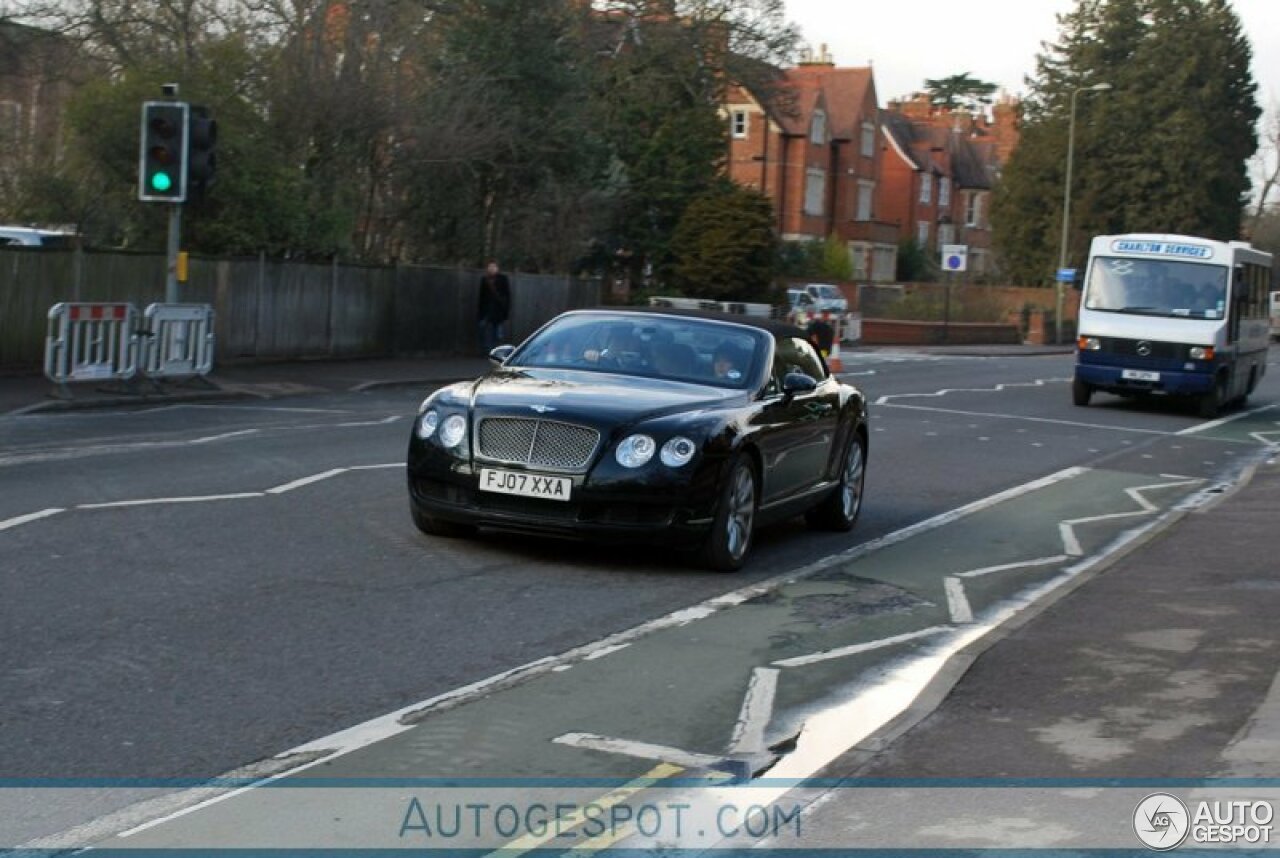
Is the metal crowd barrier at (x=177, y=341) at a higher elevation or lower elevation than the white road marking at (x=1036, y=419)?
higher

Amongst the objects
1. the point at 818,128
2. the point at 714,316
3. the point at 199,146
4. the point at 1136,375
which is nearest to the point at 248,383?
the point at 199,146

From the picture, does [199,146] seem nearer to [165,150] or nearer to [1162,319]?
[165,150]

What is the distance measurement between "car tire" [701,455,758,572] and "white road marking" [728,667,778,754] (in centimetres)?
230

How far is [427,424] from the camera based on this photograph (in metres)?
10.5

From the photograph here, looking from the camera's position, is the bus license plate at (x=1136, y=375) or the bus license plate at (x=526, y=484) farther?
the bus license plate at (x=1136, y=375)

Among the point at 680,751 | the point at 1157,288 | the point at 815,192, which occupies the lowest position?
the point at 680,751

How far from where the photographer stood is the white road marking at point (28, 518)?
10414 mm

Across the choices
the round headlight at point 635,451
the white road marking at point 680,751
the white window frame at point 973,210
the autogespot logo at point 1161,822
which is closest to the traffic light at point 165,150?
the white road marking at point 680,751

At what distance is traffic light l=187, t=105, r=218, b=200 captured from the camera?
67.4 feet

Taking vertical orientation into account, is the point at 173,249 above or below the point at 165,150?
below

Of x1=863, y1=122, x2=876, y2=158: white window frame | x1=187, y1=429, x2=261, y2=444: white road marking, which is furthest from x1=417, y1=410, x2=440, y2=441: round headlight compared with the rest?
x1=863, y1=122, x2=876, y2=158: white window frame

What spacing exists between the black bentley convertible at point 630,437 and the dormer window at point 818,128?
70285mm

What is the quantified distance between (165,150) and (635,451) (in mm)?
12266

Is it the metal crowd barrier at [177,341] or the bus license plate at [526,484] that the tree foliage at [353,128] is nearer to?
the metal crowd barrier at [177,341]
